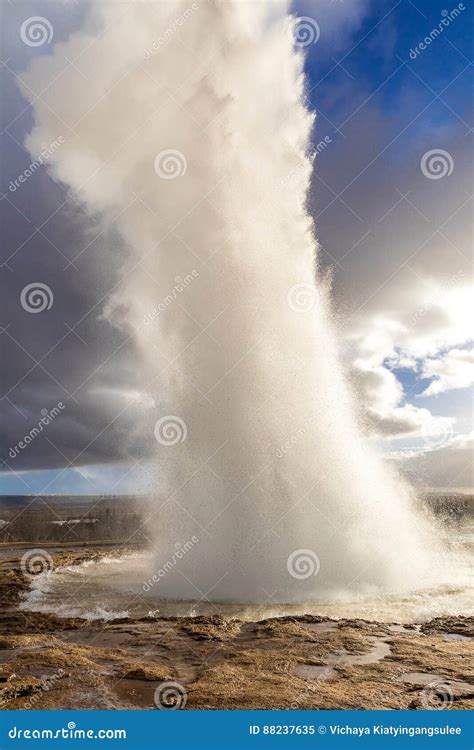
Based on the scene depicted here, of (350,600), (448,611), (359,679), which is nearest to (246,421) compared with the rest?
(350,600)

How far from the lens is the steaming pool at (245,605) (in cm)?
1248

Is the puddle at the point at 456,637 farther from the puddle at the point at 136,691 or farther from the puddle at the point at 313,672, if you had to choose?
the puddle at the point at 136,691

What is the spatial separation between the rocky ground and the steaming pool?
2.28 feet

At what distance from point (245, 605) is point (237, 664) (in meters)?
4.35

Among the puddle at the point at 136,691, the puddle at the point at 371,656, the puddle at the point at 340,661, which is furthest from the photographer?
the puddle at the point at 371,656

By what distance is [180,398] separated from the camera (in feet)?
58.8

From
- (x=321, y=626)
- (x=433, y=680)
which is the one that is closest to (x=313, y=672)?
(x=433, y=680)

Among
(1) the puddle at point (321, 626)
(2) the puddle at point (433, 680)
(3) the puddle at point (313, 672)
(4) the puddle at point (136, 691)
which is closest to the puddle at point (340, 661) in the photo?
(3) the puddle at point (313, 672)

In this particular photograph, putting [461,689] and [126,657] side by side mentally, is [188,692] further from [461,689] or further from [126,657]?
[461,689]

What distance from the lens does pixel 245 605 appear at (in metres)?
13.4

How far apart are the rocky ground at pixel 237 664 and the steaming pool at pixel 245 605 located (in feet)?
2.28

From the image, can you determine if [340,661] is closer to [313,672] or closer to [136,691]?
[313,672]

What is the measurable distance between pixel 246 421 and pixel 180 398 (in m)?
2.72

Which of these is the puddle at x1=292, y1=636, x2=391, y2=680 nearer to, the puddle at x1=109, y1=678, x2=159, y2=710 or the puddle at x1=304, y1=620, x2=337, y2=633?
the puddle at x1=304, y1=620, x2=337, y2=633
